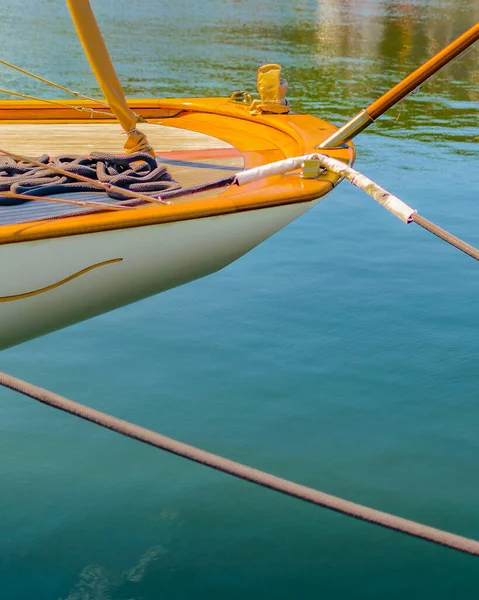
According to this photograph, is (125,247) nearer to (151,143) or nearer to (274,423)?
(274,423)

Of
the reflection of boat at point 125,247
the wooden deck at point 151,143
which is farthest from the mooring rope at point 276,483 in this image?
the wooden deck at point 151,143

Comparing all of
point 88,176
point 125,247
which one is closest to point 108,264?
point 125,247

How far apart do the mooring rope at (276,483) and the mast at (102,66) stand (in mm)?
2391

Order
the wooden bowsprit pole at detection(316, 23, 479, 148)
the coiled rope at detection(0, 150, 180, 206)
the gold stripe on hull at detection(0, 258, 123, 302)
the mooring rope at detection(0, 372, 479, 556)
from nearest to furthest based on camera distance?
the mooring rope at detection(0, 372, 479, 556) → the gold stripe on hull at detection(0, 258, 123, 302) → the coiled rope at detection(0, 150, 180, 206) → the wooden bowsprit pole at detection(316, 23, 479, 148)

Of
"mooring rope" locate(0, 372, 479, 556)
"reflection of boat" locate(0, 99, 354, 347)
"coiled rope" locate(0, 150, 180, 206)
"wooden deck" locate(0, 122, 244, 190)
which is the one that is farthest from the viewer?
"wooden deck" locate(0, 122, 244, 190)

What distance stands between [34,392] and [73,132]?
321 centimetres

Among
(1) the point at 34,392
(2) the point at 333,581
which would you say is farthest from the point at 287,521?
(1) the point at 34,392

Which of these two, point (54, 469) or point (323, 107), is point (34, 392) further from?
point (323, 107)

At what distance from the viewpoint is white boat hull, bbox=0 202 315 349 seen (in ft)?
12.8

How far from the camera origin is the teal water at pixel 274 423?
403 cm

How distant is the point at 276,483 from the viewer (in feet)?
8.96

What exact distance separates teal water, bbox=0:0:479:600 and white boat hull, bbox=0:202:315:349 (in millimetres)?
922

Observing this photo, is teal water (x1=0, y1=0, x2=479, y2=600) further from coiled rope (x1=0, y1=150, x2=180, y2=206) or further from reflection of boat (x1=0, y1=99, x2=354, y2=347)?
coiled rope (x1=0, y1=150, x2=180, y2=206)

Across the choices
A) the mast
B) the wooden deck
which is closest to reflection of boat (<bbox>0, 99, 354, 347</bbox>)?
the wooden deck
